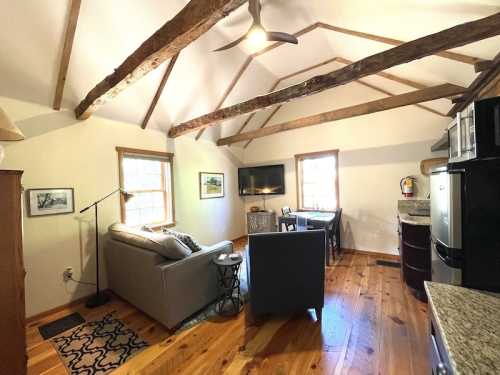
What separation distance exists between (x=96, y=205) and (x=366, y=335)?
3497 millimetres

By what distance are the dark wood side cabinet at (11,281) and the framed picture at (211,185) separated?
10.7ft

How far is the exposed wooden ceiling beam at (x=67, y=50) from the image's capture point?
2039 millimetres

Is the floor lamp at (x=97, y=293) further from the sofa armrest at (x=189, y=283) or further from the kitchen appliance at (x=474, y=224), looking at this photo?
the kitchen appliance at (x=474, y=224)

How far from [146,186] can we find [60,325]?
2.11m

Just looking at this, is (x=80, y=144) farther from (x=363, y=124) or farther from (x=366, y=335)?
(x=363, y=124)

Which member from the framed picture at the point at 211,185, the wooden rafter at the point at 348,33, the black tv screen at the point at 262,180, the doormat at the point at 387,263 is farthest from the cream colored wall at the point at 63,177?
the doormat at the point at 387,263

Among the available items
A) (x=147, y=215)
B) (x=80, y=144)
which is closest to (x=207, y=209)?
(x=147, y=215)

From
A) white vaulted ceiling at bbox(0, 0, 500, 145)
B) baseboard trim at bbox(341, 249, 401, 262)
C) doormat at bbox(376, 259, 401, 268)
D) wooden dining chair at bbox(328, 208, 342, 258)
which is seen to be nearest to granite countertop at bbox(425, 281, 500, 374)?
white vaulted ceiling at bbox(0, 0, 500, 145)

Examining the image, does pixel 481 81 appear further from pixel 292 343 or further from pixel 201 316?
pixel 201 316

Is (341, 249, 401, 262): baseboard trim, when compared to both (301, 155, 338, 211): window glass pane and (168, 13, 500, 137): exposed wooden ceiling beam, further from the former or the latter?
(168, 13, 500, 137): exposed wooden ceiling beam

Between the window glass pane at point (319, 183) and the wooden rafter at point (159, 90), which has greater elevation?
the wooden rafter at point (159, 90)

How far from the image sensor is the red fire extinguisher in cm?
374

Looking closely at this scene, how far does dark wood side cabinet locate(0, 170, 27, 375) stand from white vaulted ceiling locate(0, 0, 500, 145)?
1.60m

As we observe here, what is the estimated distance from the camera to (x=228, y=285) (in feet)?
Answer: 8.42
